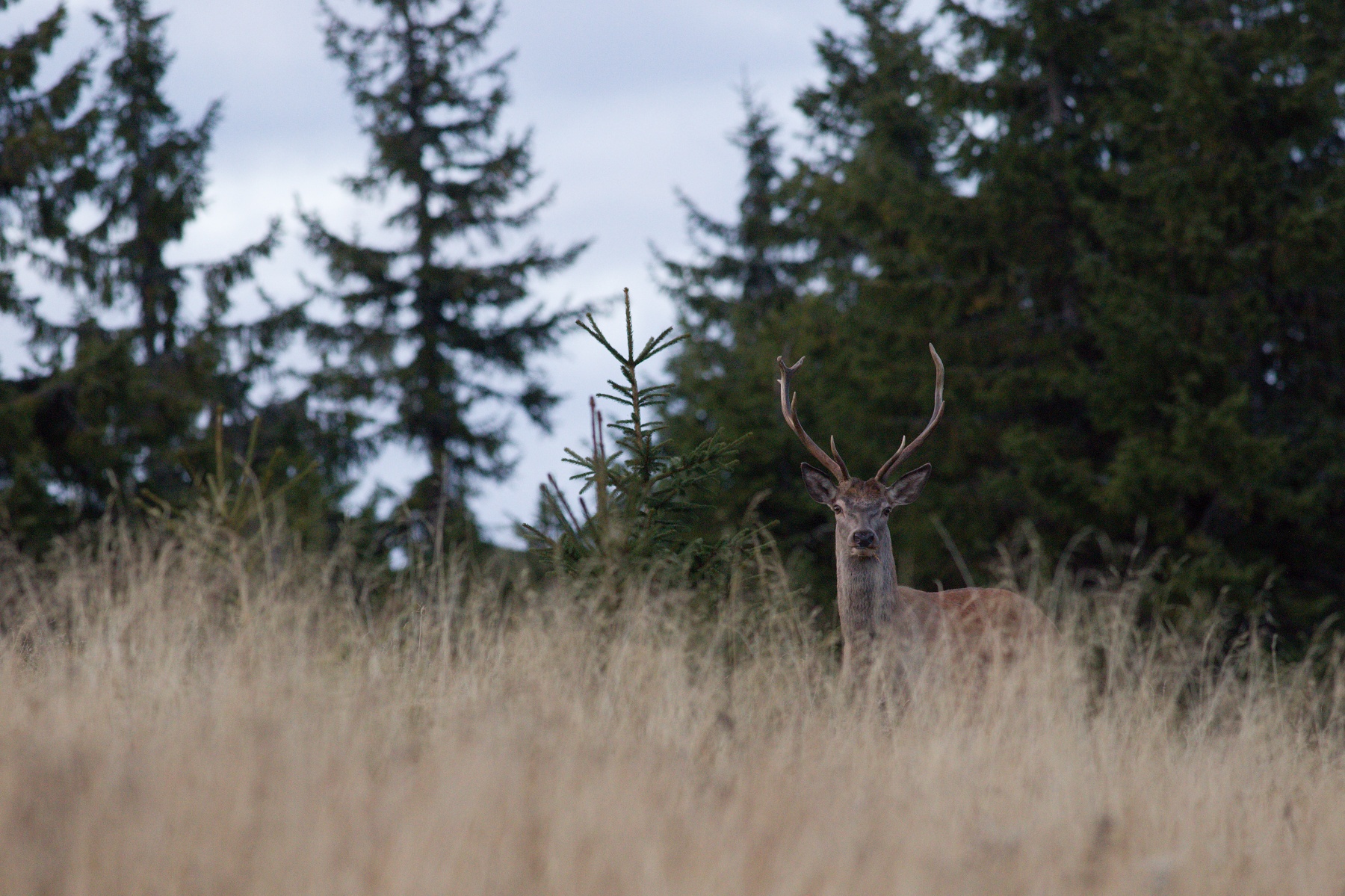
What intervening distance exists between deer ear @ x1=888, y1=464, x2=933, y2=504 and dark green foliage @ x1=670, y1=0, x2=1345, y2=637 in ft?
17.8

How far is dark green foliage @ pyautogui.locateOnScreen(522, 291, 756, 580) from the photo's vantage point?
18.2ft

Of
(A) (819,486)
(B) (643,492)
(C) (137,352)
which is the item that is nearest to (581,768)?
(B) (643,492)

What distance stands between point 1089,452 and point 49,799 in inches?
542

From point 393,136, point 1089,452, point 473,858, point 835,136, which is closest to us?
Result: point 473,858

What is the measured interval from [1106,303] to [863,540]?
822 centimetres

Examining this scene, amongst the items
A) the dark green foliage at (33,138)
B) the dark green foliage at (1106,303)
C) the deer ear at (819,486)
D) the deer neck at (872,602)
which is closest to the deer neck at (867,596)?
the deer neck at (872,602)

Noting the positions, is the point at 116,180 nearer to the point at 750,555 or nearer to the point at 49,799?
the point at 750,555

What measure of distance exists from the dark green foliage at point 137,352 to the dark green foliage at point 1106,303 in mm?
6100

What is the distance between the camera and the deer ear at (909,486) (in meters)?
6.94

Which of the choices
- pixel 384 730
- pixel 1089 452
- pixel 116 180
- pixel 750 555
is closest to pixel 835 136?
pixel 1089 452

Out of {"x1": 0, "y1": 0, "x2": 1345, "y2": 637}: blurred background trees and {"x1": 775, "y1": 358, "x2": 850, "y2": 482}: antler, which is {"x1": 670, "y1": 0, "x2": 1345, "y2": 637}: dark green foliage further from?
{"x1": 775, "y1": 358, "x2": 850, "y2": 482}: antler

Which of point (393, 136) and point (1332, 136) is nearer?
point (1332, 136)

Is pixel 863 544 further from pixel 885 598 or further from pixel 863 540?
pixel 885 598

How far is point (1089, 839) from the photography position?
3.51m
